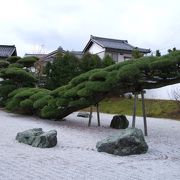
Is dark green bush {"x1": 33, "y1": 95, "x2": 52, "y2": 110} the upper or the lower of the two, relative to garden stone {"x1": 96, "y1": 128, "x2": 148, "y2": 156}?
upper

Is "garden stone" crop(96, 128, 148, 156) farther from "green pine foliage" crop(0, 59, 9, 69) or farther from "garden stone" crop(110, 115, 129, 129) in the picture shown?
"green pine foliage" crop(0, 59, 9, 69)

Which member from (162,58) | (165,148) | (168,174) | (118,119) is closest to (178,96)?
(118,119)

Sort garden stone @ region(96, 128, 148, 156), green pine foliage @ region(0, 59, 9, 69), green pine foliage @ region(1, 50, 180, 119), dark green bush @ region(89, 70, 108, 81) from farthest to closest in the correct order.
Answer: green pine foliage @ region(0, 59, 9, 69) → dark green bush @ region(89, 70, 108, 81) → green pine foliage @ region(1, 50, 180, 119) → garden stone @ region(96, 128, 148, 156)

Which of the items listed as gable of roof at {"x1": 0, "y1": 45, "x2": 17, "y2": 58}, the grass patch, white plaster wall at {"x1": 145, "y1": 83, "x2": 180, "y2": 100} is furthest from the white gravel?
gable of roof at {"x1": 0, "y1": 45, "x2": 17, "y2": 58}

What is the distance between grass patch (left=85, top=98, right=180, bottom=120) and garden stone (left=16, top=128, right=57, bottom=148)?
1170cm

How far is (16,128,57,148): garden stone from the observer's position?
27.8 ft

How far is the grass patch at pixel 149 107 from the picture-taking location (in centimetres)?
2039

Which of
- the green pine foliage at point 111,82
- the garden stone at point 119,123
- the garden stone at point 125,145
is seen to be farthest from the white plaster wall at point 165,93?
the garden stone at point 125,145

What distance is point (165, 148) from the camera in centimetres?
909

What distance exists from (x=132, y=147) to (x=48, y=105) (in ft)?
22.4

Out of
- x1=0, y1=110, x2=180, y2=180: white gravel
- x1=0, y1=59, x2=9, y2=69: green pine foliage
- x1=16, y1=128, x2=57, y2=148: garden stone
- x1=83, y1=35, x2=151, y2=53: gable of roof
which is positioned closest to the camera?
x1=0, y1=110, x2=180, y2=180: white gravel

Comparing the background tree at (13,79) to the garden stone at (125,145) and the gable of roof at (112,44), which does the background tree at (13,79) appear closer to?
the garden stone at (125,145)

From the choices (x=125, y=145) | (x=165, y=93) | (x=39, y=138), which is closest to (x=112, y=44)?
(x=165, y=93)

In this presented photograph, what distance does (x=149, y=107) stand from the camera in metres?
22.5
